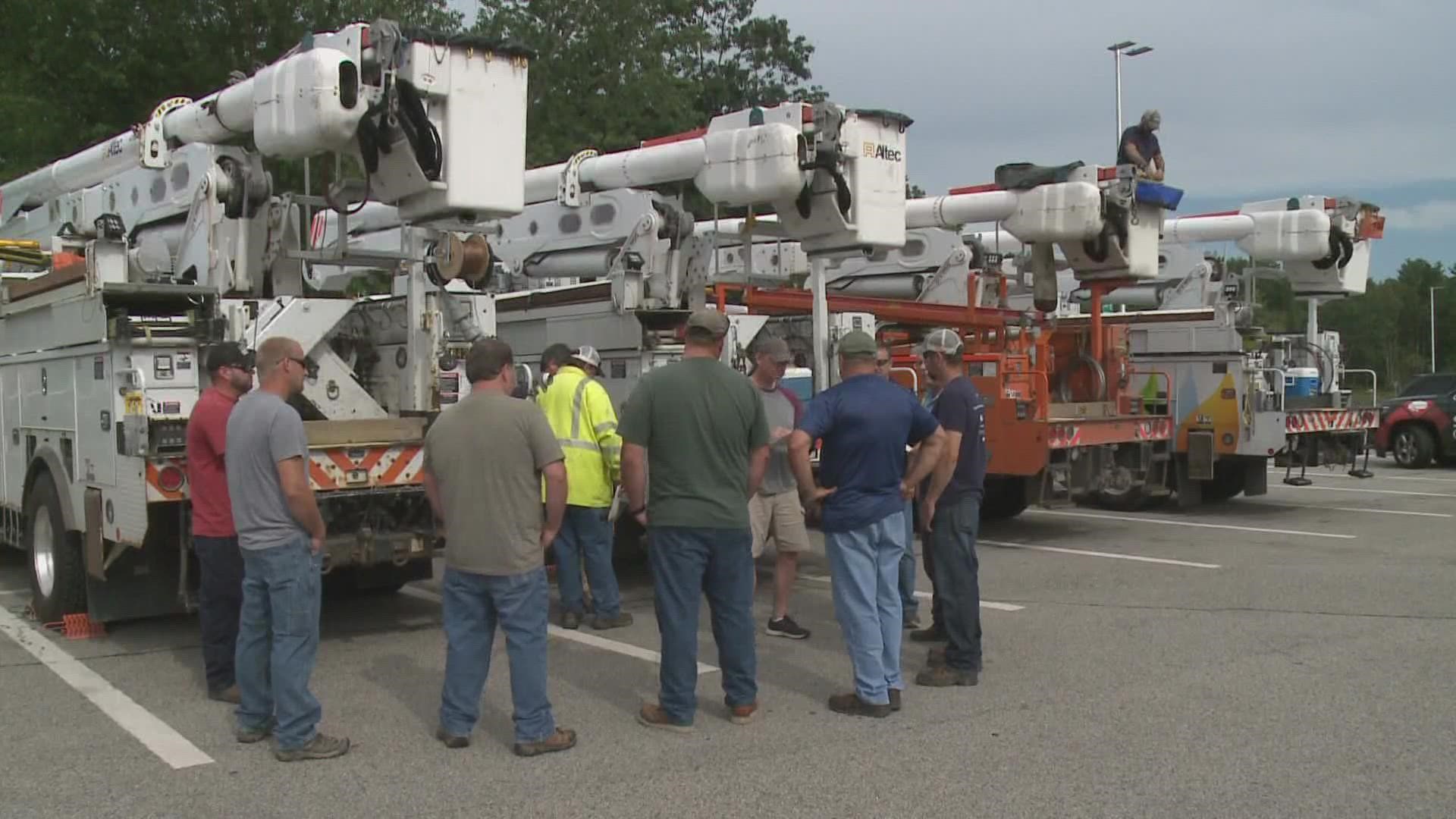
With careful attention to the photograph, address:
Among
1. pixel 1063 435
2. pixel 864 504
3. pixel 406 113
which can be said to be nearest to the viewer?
pixel 864 504

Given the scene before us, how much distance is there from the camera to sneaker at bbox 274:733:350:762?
5.41 metres

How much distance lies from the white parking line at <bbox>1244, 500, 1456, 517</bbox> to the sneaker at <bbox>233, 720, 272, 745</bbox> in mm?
11921

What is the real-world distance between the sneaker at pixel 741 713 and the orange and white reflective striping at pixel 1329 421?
32.7ft

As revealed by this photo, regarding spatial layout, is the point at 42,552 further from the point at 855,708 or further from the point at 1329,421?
the point at 1329,421

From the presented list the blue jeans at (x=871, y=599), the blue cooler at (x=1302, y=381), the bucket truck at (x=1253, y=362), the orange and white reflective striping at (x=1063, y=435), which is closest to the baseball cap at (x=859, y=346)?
the blue jeans at (x=871, y=599)

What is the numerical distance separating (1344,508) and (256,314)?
11692 millimetres

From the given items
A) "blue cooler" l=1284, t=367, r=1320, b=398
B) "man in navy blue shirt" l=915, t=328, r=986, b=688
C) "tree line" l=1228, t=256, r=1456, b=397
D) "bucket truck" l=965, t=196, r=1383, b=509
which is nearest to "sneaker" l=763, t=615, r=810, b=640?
"man in navy blue shirt" l=915, t=328, r=986, b=688

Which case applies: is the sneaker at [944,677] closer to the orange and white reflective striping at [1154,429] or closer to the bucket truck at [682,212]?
the bucket truck at [682,212]

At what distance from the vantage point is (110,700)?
6.46 meters

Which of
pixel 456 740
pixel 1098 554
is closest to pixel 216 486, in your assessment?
pixel 456 740

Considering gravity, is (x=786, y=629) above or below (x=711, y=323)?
below

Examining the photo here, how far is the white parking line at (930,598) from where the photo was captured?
859 cm

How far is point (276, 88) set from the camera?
24.9 ft

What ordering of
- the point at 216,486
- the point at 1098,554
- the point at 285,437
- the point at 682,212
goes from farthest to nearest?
the point at 1098,554
the point at 682,212
the point at 216,486
the point at 285,437
